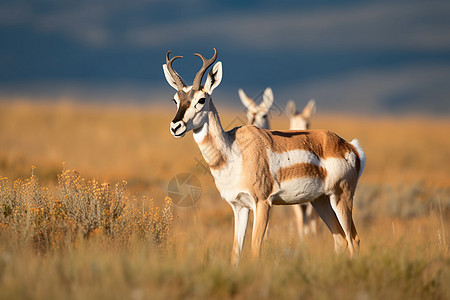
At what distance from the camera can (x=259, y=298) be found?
501cm

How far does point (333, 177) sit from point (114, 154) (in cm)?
1846

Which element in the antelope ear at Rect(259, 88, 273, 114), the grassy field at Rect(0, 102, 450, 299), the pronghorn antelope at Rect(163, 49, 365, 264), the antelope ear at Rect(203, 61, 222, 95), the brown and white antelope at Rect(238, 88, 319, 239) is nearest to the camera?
the grassy field at Rect(0, 102, 450, 299)

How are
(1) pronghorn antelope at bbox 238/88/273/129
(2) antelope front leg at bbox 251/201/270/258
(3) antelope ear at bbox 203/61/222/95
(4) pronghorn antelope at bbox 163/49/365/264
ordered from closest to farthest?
(2) antelope front leg at bbox 251/201/270/258 → (4) pronghorn antelope at bbox 163/49/365/264 → (3) antelope ear at bbox 203/61/222/95 → (1) pronghorn antelope at bbox 238/88/273/129

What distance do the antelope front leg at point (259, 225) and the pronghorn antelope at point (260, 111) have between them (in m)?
4.99

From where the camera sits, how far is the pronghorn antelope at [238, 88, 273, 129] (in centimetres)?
1198

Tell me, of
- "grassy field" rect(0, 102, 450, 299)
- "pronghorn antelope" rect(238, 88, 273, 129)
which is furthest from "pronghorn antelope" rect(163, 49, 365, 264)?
"pronghorn antelope" rect(238, 88, 273, 129)

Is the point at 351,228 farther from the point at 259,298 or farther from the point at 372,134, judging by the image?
the point at 372,134

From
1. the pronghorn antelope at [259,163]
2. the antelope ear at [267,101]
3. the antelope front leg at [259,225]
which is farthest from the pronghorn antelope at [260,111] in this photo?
the antelope front leg at [259,225]

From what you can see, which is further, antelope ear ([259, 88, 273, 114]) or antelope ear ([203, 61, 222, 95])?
antelope ear ([259, 88, 273, 114])

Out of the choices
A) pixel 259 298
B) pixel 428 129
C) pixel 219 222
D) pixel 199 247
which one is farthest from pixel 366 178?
pixel 428 129

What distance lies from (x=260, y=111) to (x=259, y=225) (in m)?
5.61

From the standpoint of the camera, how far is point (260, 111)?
40.0 ft

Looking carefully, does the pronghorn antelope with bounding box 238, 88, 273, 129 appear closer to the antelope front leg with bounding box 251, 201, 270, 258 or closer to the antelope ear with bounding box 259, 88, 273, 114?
the antelope ear with bounding box 259, 88, 273, 114

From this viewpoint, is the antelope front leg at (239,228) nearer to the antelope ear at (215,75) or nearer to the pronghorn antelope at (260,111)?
the antelope ear at (215,75)
